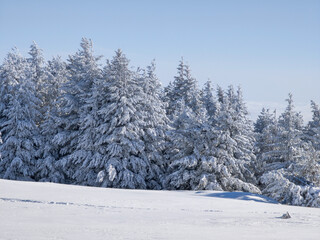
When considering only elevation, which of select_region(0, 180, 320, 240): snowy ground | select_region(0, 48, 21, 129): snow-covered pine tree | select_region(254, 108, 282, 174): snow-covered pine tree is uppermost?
select_region(0, 48, 21, 129): snow-covered pine tree

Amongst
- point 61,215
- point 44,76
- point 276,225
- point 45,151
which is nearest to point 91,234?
point 61,215

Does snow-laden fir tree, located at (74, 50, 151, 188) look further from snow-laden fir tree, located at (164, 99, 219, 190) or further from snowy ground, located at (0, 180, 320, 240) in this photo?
snowy ground, located at (0, 180, 320, 240)

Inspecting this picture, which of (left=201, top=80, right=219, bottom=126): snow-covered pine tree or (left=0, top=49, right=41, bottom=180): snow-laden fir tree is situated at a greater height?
(left=201, top=80, right=219, bottom=126): snow-covered pine tree

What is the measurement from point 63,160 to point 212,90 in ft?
70.0

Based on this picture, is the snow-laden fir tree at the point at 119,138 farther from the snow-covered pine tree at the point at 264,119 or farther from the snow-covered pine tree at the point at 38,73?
the snow-covered pine tree at the point at 264,119

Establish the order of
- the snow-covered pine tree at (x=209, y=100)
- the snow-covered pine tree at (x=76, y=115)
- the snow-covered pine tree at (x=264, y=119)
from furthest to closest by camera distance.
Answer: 1. the snow-covered pine tree at (x=264, y=119)
2. the snow-covered pine tree at (x=209, y=100)
3. the snow-covered pine tree at (x=76, y=115)

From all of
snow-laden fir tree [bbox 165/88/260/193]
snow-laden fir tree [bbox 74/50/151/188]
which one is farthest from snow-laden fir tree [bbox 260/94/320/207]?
snow-laden fir tree [bbox 74/50/151/188]

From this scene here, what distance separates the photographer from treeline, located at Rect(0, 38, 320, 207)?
951 inches

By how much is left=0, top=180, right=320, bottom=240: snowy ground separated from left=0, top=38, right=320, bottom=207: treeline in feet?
30.4

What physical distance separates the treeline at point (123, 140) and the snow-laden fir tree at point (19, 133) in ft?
0.28

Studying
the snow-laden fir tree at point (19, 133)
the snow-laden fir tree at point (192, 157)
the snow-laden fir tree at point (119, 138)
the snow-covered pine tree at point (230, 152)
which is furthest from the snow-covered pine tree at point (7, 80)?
the snow-covered pine tree at point (230, 152)

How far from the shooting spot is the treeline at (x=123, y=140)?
24156 mm

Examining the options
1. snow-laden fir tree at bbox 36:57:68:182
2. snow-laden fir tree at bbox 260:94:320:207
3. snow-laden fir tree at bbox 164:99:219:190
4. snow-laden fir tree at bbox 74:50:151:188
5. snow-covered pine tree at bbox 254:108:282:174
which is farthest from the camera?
snow-covered pine tree at bbox 254:108:282:174

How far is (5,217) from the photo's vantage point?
9.45 meters
